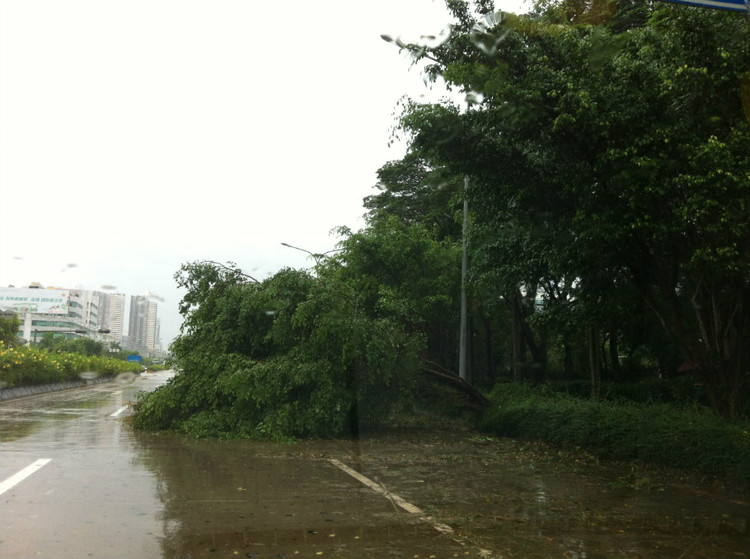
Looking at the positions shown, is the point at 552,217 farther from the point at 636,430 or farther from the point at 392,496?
the point at 392,496

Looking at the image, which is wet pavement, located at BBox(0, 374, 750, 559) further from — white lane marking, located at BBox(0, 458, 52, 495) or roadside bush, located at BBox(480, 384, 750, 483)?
roadside bush, located at BBox(480, 384, 750, 483)

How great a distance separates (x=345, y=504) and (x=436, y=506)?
101cm

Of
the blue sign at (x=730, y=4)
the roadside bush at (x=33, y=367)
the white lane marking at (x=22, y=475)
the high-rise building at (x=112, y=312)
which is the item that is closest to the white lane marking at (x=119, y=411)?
the roadside bush at (x=33, y=367)

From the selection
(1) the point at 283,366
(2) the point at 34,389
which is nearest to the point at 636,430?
(1) the point at 283,366

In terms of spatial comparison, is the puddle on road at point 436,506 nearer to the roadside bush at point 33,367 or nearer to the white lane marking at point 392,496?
the white lane marking at point 392,496

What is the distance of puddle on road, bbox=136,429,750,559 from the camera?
5750mm

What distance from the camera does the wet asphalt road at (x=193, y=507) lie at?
5500mm

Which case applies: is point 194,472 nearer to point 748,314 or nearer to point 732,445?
point 732,445

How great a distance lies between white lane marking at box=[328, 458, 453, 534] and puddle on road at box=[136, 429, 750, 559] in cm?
10

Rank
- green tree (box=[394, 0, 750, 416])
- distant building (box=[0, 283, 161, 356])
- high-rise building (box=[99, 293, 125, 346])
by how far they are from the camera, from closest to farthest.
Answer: green tree (box=[394, 0, 750, 416]) → distant building (box=[0, 283, 161, 356]) → high-rise building (box=[99, 293, 125, 346])

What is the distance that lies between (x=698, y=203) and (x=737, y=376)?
4.08m

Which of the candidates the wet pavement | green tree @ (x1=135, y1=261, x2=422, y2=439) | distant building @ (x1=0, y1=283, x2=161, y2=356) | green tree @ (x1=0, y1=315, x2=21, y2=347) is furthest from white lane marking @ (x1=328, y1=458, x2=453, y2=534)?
green tree @ (x1=0, y1=315, x2=21, y2=347)

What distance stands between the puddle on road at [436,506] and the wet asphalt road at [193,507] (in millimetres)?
26

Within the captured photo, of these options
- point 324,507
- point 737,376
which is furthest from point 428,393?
point 324,507
